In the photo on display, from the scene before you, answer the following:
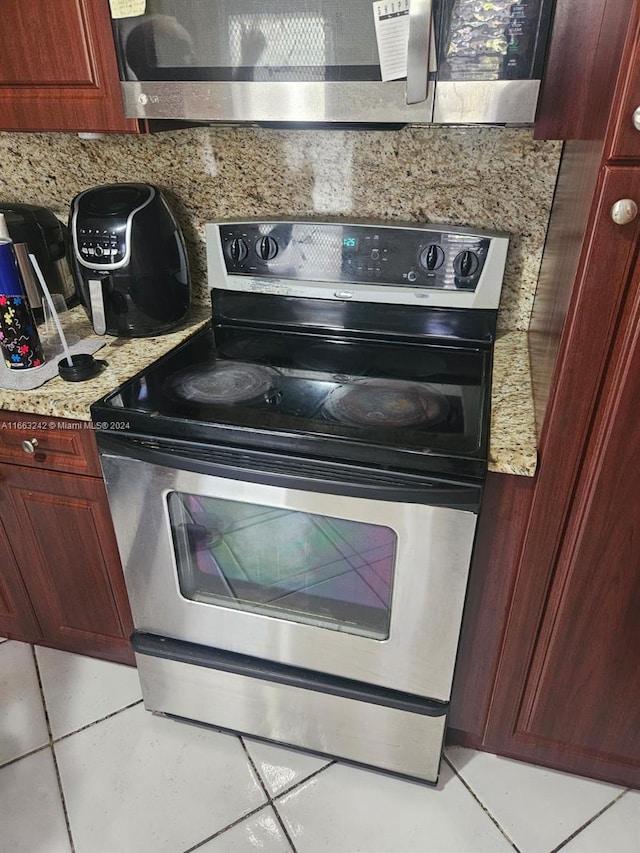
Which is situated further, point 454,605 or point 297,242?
point 297,242

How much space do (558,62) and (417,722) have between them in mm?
1250

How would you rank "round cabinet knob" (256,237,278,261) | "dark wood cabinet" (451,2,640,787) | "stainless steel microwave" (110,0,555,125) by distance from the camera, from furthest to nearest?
"round cabinet knob" (256,237,278,261)
"stainless steel microwave" (110,0,555,125)
"dark wood cabinet" (451,2,640,787)

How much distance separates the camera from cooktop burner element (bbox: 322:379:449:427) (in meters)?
1.10

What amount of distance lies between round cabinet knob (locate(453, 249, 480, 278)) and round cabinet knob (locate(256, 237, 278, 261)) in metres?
0.42

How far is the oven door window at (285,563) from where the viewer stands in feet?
3.75

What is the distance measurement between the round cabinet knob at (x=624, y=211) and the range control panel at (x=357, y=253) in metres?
0.52

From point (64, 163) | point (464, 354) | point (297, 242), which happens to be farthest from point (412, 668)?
point (64, 163)

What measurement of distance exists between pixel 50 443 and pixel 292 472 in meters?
0.55

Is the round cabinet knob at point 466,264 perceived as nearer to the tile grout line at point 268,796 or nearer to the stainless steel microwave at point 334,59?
the stainless steel microwave at point 334,59

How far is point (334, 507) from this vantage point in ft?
3.47

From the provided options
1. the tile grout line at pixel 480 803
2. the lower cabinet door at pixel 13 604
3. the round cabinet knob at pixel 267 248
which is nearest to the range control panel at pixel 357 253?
the round cabinet knob at pixel 267 248

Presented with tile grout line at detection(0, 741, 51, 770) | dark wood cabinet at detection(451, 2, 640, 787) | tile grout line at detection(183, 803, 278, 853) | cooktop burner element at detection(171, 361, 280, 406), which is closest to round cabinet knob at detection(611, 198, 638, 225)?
dark wood cabinet at detection(451, 2, 640, 787)

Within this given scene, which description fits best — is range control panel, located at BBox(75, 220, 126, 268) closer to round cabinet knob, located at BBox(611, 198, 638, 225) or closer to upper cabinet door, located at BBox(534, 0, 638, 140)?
upper cabinet door, located at BBox(534, 0, 638, 140)

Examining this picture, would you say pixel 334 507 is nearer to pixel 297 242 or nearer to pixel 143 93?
pixel 297 242
